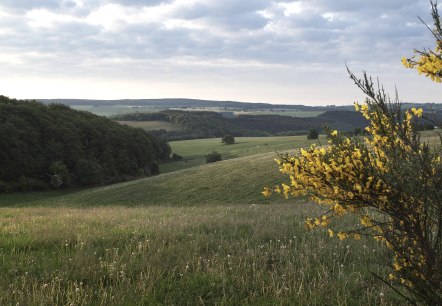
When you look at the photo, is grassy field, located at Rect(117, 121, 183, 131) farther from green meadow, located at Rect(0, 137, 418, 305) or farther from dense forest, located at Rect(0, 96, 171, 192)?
green meadow, located at Rect(0, 137, 418, 305)

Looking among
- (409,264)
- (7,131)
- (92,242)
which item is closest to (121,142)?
(7,131)

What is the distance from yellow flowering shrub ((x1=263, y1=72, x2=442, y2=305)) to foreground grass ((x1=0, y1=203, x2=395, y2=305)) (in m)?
1.04

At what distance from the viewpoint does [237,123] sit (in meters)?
182

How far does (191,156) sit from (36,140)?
136ft

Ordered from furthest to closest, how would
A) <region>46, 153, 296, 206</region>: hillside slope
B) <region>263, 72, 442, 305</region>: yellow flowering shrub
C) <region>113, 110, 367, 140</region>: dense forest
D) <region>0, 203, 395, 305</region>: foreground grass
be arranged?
<region>113, 110, 367, 140</region>: dense forest → <region>46, 153, 296, 206</region>: hillside slope → <region>0, 203, 395, 305</region>: foreground grass → <region>263, 72, 442, 305</region>: yellow flowering shrub

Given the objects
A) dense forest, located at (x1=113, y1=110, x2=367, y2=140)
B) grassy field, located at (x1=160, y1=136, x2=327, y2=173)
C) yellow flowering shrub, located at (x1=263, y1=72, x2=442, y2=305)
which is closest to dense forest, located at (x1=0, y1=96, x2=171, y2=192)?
grassy field, located at (x1=160, y1=136, x2=327, y2=173)

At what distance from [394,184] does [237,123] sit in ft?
589

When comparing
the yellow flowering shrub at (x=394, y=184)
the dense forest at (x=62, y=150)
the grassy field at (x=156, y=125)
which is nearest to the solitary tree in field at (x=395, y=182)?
the yellow flowering shrub at (x=394, y=184)

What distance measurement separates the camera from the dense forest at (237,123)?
150 meters

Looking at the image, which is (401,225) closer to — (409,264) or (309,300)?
(409,264)

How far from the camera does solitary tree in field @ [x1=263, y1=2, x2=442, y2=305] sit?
3654mm

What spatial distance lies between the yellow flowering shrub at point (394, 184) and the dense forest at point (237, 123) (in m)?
135

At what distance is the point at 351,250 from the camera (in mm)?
7125

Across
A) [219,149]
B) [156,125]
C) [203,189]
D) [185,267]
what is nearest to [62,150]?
[203,189]
